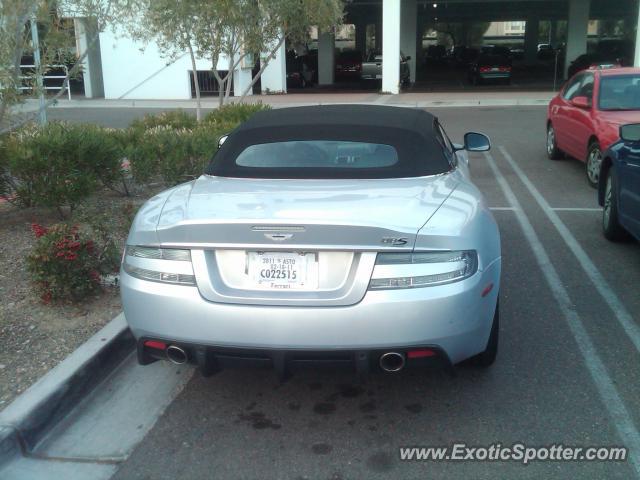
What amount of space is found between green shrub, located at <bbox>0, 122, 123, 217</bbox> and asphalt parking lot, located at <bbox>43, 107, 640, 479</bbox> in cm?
356

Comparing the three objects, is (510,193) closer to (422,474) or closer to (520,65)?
(422,474)

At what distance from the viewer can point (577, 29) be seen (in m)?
34.5

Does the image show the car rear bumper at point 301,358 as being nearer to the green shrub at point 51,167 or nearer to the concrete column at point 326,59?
the green shrub at point 51,167

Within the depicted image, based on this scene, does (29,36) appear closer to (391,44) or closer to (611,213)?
(611,213)

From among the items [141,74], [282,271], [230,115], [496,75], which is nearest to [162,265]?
[282,271]

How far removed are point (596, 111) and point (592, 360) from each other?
622 cm

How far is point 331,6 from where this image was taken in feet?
41.5

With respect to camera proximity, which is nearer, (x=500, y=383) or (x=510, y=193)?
(x=500, y=383)

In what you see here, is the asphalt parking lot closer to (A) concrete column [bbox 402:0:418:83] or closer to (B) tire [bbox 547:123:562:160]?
(B) tire [bbox 547:123:562:160]

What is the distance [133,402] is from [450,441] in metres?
1.82

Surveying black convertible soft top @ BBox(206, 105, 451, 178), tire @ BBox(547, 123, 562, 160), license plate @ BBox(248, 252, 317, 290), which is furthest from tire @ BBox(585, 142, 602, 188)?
license plate @ BBox(248, 252, 317, 290)

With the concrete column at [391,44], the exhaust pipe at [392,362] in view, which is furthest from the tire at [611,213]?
the concrete column at [391,44]

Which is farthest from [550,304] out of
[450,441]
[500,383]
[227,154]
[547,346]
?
[227,154]

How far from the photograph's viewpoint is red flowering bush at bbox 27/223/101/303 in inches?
203
